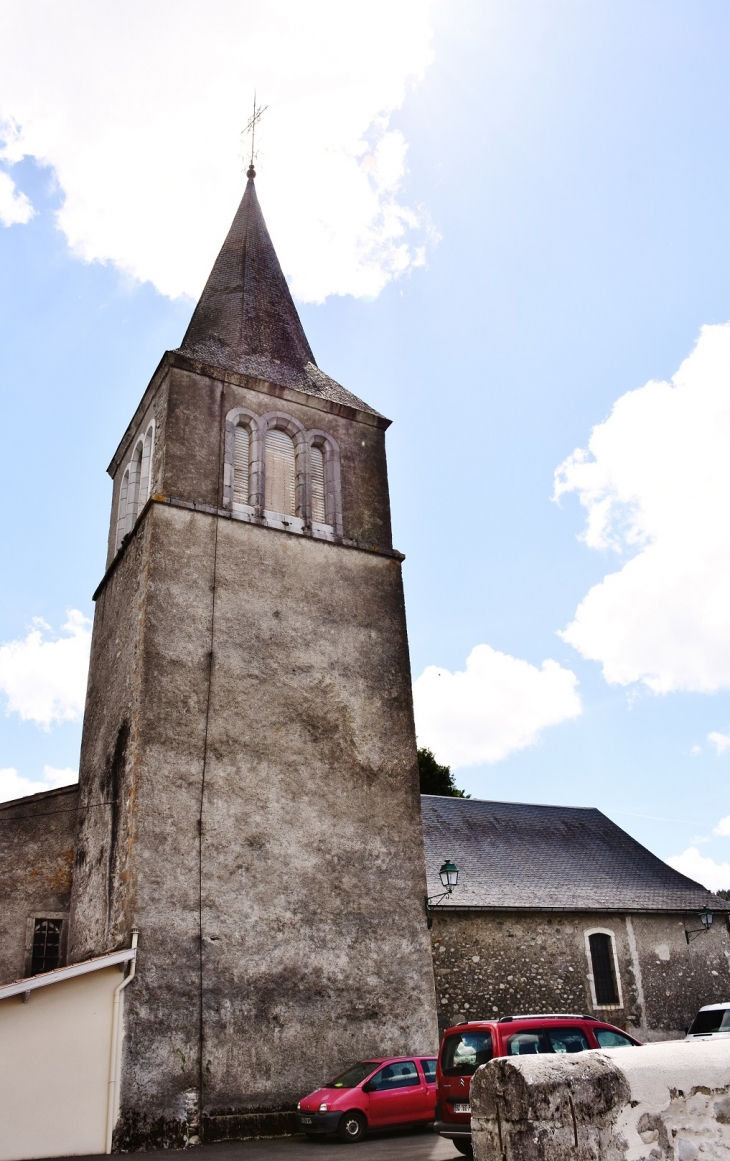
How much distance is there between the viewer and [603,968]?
18141mm

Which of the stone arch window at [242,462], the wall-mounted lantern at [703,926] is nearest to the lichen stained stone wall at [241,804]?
the stone arch window at [242,462]

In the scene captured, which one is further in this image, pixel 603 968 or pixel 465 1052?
pixel 603 968

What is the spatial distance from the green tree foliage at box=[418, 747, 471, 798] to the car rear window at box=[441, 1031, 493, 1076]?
1888 centimetres

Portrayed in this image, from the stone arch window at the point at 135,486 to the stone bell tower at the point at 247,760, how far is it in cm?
6

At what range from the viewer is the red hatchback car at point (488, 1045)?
376 inches

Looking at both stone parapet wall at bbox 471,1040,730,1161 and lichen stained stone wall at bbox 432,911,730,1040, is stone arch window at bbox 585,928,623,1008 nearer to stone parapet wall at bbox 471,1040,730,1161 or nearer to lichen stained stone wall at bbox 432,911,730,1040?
lichen stained stone wall at bbox 432,911,730,1040

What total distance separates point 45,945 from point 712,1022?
1164 cm

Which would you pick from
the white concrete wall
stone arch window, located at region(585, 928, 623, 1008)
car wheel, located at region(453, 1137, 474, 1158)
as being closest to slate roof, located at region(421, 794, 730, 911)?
stone arch window, located at region(585, 928, 623, 1008)

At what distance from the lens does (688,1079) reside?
420 cm

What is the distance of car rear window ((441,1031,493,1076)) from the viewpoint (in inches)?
382

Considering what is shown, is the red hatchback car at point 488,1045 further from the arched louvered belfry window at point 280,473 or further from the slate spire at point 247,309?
the slate spire at point 247,309

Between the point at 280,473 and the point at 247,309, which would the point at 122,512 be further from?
the point at 247,309

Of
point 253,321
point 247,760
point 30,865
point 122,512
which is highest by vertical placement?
point 253,321

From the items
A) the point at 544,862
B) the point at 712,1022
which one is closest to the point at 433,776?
the point at 544,862
